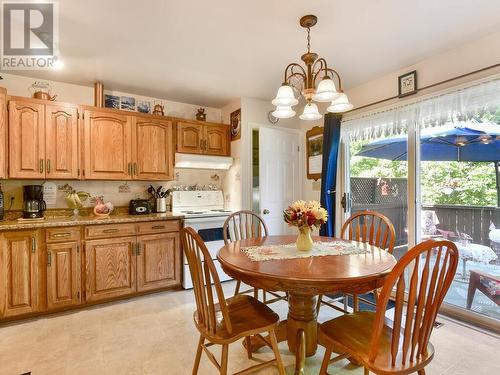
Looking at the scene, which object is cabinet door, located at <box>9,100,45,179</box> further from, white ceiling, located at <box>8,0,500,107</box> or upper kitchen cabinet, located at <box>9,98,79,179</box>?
white ceiling, located at <box>8,0,500,107</box>

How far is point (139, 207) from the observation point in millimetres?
3299

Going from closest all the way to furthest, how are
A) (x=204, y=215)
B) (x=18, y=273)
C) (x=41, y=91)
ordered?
(x=18, y=273)
(x=41, y=91)
(x=204, y=215)

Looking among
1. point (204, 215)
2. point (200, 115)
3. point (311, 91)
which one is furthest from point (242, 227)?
point (200, 115)

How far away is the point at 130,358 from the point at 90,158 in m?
2.05

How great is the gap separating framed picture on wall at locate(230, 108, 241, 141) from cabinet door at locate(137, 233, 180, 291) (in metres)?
1.50

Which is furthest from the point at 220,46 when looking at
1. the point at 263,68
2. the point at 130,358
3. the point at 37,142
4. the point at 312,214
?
the point at 130,358

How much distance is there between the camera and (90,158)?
2.98m

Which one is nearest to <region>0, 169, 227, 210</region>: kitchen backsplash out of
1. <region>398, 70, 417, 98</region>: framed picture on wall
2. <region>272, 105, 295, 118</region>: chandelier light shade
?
<region>272, 105, 295, 118</region>: chandelier light shade

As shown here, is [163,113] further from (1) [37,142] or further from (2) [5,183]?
(2) [5,183]

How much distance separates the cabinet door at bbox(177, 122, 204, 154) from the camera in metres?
3.51

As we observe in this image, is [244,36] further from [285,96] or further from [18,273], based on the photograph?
[18,273]

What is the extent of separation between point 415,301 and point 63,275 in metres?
2.88

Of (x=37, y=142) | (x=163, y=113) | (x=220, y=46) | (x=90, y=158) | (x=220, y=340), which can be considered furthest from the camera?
(x=163, y=113)

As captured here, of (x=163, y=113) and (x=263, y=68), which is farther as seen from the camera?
(x=163, y=113)
